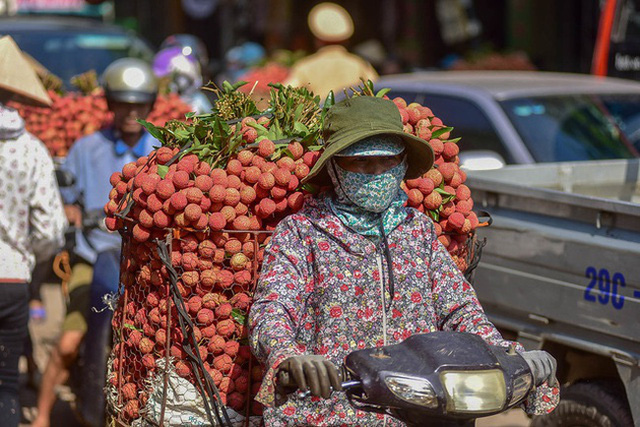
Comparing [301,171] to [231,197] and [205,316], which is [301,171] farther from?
[205,316]

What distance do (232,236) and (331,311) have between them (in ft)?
1.65

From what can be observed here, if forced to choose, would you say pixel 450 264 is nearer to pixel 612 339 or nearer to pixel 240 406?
pixel 240 406

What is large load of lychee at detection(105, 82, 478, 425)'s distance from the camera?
3529 millimetres

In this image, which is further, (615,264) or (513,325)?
(513,325)

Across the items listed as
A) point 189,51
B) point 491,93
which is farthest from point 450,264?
point 189,51

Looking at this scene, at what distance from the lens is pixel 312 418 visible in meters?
3.22

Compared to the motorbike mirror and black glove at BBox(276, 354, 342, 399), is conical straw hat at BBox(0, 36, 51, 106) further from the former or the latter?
black glove at BBox(276, 354, 342, 399)

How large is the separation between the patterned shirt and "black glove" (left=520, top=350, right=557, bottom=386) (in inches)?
99.9

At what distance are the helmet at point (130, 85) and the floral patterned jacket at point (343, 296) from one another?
312cm

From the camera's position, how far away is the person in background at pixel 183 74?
893cm

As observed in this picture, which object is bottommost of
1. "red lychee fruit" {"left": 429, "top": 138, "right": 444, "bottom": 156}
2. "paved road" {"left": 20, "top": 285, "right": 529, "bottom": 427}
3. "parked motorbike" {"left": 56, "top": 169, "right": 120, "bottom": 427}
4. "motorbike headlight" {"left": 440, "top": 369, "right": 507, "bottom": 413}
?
"paved road" {"left": 20, "top": 285, "right": 529, "bottom": 427}

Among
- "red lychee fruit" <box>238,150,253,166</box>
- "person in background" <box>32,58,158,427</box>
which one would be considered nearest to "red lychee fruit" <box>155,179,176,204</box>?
"red lychee fruit" <box>238,150,253,166</box>

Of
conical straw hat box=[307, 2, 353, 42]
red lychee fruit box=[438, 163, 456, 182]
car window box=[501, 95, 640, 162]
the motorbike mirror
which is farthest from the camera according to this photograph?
conical straw hat box=[307, 2, 353, 42]

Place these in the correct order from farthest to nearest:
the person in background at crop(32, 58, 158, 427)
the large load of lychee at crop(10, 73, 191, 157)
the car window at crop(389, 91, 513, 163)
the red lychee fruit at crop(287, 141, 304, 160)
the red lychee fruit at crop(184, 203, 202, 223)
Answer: the large load of lychee at crop(10, 73, 191, 157) < the car window at crop(389, 91, 513, 163) < the person in background at crop(32, 58, 158, 427) < the red lychee fruit at crop(287, 141, 304, 160) < the red lychee fruit at crop(184, 203, 202, 223)
